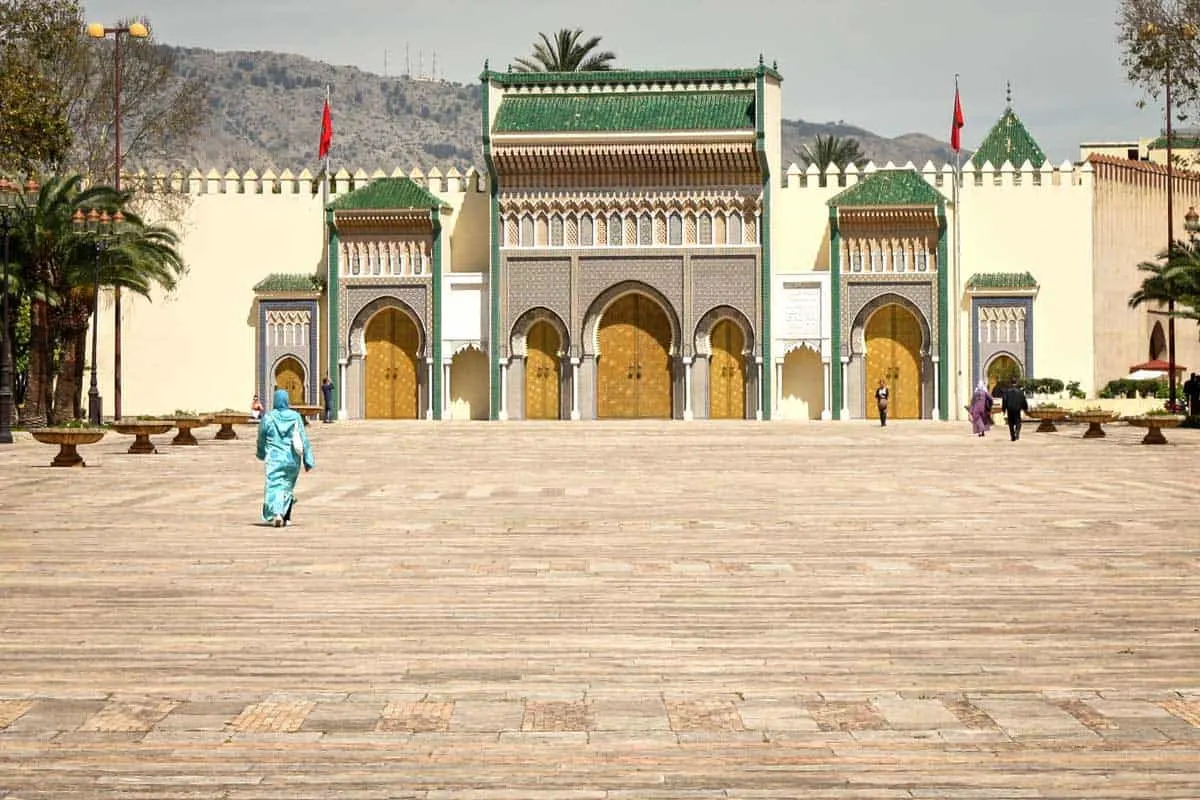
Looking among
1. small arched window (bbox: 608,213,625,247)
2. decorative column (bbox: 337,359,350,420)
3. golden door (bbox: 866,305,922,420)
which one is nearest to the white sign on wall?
golden door (bbox: 866,305,922,420)

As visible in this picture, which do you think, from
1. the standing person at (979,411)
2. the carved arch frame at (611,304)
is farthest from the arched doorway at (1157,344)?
the standing person at (979,411)

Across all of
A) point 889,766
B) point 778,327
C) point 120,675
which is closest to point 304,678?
point 120,675

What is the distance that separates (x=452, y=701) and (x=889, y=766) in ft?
5.61

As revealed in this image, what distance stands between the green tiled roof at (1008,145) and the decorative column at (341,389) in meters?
19.0

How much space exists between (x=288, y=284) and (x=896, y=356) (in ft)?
56.1

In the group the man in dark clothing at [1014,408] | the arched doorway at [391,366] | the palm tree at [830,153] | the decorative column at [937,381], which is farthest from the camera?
the palm tree at [830,153]

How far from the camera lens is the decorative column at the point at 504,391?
47625 millimetres

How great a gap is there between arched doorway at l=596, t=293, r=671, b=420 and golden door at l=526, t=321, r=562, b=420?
47.7 inches

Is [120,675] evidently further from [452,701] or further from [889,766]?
[889,766]

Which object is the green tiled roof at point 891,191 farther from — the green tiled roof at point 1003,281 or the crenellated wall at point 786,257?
the green tiled roof at point 1003,281

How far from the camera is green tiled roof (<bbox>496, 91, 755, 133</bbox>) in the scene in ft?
154

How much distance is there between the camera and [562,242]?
48.1 metres

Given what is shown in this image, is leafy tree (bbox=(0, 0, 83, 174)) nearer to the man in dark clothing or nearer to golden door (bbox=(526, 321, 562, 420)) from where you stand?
golden door (bbox=(526, 321, 562, 420))

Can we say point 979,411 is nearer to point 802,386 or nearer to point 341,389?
point 802,386
